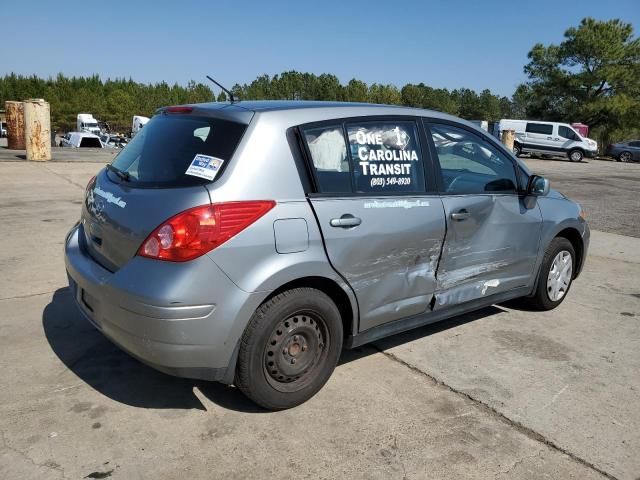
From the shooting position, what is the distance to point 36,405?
2.98 m

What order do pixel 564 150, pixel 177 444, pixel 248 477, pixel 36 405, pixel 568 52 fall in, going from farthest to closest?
pixel 568 52 → pixel 564 150 → pixel 36 405 → pixel 177 444 → pixel 248 477

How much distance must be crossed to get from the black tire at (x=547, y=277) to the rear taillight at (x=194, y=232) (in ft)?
9.60

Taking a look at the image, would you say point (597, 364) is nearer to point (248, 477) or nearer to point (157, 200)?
point (248, 477)

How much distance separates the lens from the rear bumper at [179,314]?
2.58 meters

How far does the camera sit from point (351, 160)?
127 inches

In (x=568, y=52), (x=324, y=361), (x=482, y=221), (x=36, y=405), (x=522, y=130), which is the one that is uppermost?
(x=568, y=52)

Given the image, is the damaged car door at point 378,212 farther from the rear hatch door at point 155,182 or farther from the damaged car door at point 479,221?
the rear hatch door at point 155,182

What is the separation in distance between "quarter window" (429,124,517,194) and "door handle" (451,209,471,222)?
0.15m

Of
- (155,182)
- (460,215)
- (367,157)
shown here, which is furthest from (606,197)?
(155,182)

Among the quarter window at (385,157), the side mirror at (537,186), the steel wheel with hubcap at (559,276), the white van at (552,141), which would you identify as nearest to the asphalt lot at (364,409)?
the steel wheel with hubcap at (559,276)

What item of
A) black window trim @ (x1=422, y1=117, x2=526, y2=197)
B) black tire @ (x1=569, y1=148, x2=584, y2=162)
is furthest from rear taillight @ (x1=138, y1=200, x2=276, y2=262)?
black tire @ (x1=569, y1=148, x2=584, y2=162)

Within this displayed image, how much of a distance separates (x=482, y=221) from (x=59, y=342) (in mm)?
3033

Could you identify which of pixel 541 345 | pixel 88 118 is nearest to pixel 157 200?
pixel 541 345

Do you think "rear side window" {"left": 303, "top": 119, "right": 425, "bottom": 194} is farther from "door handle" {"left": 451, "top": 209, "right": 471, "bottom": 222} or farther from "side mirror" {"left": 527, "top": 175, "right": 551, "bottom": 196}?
"side mirror" {"left": 527, "top": 175, "right": 551, "bottom": 196}
